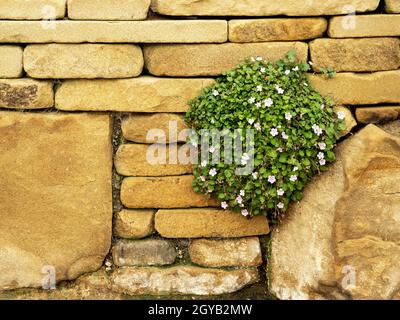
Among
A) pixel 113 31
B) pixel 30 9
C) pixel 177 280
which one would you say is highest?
pixel 30 9

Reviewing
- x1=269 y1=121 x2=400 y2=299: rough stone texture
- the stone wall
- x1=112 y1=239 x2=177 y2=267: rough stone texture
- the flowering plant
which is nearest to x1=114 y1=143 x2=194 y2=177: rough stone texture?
the stone wall

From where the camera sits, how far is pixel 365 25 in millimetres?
3107

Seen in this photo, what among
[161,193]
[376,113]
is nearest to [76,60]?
[161,193]

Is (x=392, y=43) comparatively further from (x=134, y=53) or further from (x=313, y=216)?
(x=134, y=53)

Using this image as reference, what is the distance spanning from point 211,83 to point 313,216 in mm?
938

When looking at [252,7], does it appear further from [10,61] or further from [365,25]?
[10,61]

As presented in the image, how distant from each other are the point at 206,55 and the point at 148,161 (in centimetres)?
68

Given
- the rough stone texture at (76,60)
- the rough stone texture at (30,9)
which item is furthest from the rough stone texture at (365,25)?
the rough stone texture at (30,9)

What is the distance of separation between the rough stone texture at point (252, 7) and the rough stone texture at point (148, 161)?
2.48ft

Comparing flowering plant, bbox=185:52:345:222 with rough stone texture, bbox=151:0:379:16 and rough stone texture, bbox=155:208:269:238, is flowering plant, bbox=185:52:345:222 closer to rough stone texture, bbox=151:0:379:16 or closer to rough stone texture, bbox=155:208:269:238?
rough stone texture, bbox=155:208:269:238

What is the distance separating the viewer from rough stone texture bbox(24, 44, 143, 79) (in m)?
3.04

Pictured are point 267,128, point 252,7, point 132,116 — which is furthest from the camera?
point 132,116

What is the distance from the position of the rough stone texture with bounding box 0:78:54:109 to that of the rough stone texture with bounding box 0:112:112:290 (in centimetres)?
6

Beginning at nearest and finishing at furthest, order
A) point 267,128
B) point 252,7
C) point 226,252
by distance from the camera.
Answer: point 267,128 < point 252,7 < point 226,252
